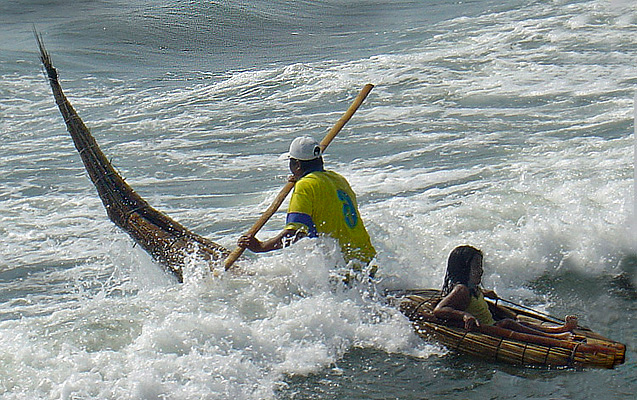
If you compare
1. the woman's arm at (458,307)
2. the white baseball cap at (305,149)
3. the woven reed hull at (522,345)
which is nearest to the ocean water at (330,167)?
the woven reed hull at (522,345)

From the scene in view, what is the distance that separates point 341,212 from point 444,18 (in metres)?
15.5

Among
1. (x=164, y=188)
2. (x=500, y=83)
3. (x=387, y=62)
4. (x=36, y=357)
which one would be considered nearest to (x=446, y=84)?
(x=500, y=83)

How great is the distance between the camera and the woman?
18.9ft

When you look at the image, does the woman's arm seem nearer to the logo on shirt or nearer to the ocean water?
the ocean water

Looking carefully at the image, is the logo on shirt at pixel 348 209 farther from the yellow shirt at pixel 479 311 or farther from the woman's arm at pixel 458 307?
the yellow shirt at pixel 479 311

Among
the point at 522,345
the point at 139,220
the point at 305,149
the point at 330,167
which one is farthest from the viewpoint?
the point at 330,167

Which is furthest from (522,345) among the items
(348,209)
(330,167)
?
(330,167)

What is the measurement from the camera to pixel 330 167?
37.1 ft

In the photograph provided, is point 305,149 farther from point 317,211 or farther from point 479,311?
point 479,311

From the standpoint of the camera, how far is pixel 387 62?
16.7 metres

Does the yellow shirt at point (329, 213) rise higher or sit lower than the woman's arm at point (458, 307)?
higher

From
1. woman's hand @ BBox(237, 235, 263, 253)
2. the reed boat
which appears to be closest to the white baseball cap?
woman's hand @ BBox(237, 235, 263, 253)

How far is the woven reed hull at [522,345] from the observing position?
5371 mm

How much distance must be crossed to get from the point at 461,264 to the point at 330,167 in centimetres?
562
